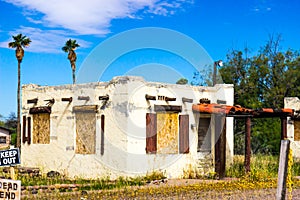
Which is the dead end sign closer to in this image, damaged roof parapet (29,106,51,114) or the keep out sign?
the keep out sign

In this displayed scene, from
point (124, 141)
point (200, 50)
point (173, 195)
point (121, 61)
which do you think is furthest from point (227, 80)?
point (173, 195)

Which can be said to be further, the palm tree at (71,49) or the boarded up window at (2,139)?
the boarded up window at (2,139)

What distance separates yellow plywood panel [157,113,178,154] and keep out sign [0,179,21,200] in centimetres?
1051

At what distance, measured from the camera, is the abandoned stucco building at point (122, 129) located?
1811 cm

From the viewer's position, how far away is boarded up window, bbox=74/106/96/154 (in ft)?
62.6

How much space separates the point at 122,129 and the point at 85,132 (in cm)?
201

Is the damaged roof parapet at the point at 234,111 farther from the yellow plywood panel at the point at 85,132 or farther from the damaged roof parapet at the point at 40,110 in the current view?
the damaged roof parapet at the point at 40,110

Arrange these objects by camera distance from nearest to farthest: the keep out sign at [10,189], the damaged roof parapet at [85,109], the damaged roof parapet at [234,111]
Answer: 1. the keep out sign at [10,189]
2. the damaged roof parapet at [234,111]
3. the damaged roof parapet at [85,109]

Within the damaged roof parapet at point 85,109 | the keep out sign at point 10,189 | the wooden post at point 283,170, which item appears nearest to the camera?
the wooden post at point 283,170

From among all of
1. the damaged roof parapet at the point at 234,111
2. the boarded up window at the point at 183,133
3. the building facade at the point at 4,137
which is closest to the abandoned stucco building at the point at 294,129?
the damaged roof parapet at the point at 234,111

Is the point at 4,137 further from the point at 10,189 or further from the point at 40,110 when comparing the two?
the point at 10,189

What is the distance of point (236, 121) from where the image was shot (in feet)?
115

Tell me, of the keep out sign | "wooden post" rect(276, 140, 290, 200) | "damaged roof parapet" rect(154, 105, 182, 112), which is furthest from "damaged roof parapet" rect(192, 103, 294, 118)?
"wooden post" rect(276, 140, 290, 200)

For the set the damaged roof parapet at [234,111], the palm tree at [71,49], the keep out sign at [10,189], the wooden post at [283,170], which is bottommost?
the keep out sign at [10,189]
